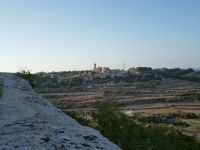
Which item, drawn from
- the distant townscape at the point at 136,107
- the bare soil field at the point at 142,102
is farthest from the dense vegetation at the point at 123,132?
the bare soil field at the point at 142,102

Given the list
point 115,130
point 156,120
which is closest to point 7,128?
point 115,130

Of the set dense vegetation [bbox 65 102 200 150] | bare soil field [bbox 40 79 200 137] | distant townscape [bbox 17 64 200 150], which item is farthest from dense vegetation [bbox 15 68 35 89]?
bare soil field [bbox 40 79 200 137]

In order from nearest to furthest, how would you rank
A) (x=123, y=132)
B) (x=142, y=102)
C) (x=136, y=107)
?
(x=123, y=132)
(x=136, y=107)
(x=142, y=102)

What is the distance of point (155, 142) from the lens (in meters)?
7.59

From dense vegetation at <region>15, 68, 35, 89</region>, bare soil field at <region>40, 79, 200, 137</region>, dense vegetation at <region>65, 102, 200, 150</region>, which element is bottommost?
bare soil field at <region>40, 79, 200, 137</region>

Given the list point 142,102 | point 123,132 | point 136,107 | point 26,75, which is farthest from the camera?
point 142,102

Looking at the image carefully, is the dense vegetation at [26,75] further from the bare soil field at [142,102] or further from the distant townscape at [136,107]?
the bare soil field at [142,102]

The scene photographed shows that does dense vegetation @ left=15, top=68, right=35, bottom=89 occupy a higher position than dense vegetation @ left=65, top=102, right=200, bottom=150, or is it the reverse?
dense vegetation @ left=15, top=68, right=35, bottom=89

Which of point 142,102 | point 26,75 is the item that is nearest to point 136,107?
point 142,102

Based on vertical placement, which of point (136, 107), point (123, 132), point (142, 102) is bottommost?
point (136, 107)

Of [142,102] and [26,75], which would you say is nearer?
[26,75]

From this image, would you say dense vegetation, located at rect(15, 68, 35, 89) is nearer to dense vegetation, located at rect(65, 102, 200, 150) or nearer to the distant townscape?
the distant townscape

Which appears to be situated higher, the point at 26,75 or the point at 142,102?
the point at 26,75

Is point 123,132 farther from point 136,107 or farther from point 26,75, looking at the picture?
point 136,107
